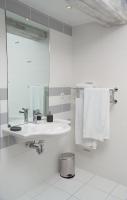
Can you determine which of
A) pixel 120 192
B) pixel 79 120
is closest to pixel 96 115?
pixel 79 120

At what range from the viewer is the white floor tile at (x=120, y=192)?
2.18m

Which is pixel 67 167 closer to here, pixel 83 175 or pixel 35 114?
pixel 83 175

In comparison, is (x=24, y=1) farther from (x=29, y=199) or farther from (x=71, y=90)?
(x=29, y=199)

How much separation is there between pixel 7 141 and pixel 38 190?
78 cm

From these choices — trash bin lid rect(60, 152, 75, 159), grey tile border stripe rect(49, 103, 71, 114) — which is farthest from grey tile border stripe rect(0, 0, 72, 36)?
trash bin lid rect(60, 152, 75, 159)

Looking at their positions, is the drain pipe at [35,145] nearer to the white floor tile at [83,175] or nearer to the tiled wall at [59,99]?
the tiled wall at [59,99]

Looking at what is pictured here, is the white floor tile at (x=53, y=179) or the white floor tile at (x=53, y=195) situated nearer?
the white floor tile at (x=53, y=195)

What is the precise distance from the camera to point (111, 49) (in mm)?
2441

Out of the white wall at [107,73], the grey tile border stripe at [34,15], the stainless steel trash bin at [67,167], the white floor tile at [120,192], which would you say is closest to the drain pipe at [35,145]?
the stainless steel trash bin at [67,167]

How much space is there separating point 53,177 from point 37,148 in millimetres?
744

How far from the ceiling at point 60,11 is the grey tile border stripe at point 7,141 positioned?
147 cm

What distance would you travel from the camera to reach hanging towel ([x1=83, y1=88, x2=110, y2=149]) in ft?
7.82

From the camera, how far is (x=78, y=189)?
7.57ft

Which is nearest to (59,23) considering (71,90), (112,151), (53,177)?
(71,90)
